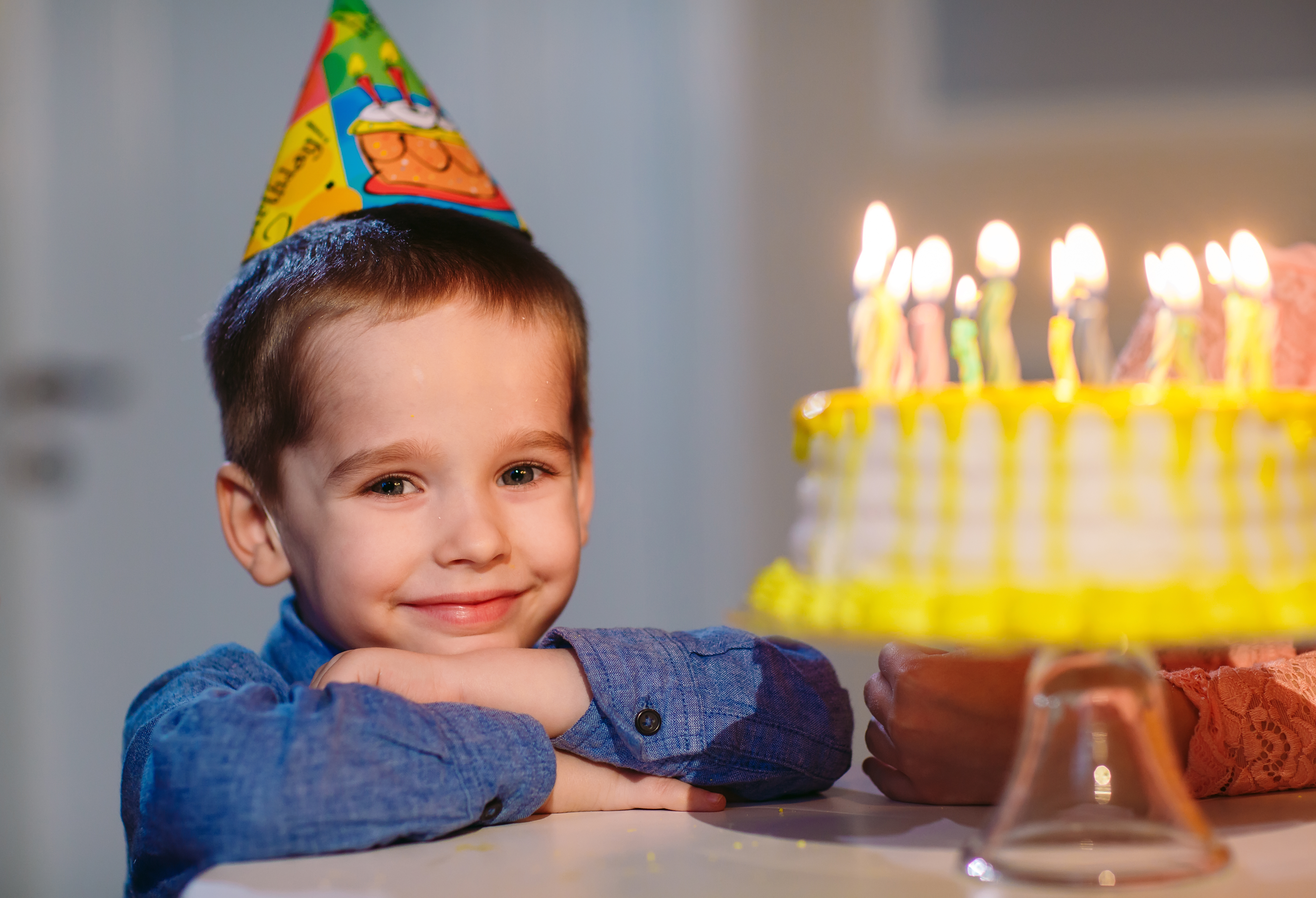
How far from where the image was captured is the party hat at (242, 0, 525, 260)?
1159 mm

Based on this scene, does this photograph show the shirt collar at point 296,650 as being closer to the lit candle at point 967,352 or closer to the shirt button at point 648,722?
the shirt button at point 648,722

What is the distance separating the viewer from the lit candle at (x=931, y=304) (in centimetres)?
67

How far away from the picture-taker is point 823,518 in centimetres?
68

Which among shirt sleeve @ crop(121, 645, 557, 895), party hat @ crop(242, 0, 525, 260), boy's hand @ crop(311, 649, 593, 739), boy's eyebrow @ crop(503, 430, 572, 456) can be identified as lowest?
shirt sleeve @ crop(121, 645, 557, 895)

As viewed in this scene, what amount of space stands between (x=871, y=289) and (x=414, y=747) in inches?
15.8

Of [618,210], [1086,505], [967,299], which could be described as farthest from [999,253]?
[618,210]

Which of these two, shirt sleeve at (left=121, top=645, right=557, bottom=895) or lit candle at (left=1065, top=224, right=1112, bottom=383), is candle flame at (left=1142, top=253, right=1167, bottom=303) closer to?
lit candle at (left=1065, top=224, right=1112, bottom=383)

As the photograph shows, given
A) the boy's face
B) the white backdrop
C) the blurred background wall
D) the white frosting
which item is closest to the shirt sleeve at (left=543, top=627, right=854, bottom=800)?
the boy's face

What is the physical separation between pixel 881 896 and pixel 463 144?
887 mm

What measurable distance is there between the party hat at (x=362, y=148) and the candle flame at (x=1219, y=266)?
72 centimetres

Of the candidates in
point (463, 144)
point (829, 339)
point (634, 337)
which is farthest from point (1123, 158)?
point (463, 144)

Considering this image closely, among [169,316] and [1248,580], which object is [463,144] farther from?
[169,316]

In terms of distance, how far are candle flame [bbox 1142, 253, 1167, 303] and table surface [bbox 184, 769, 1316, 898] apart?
0.99ft

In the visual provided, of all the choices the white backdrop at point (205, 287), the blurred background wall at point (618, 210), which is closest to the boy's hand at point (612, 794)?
the blurred background wall at point (618, 210)
